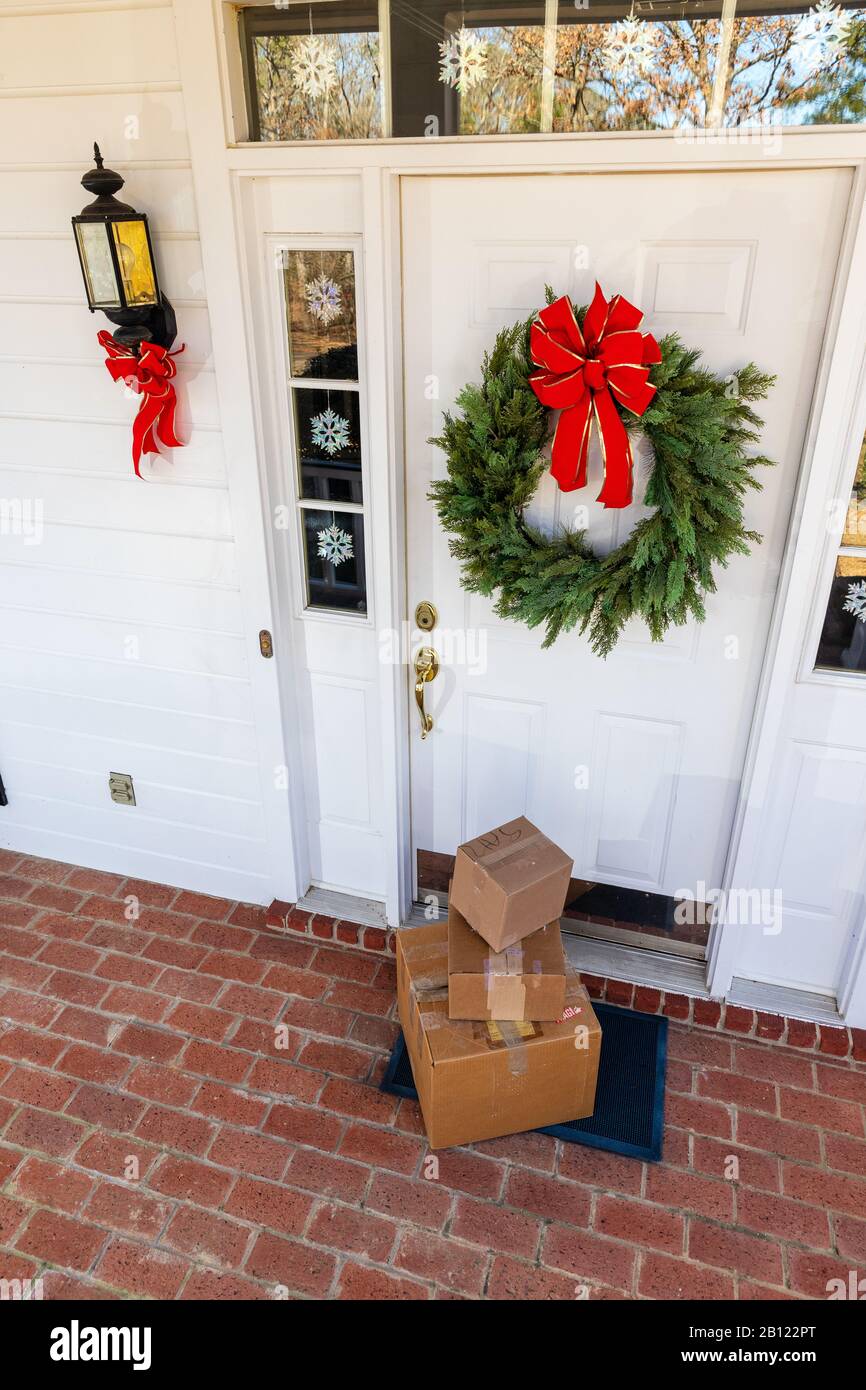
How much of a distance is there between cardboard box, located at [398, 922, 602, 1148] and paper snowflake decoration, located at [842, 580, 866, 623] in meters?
1.25

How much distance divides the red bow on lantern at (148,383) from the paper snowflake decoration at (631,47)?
4.40 feet

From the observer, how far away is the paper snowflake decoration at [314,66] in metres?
2.24

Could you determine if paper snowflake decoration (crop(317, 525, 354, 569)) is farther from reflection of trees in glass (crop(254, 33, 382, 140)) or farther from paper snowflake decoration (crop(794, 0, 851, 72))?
paper snowflake decoration (crop(794, 0, 851, 72))

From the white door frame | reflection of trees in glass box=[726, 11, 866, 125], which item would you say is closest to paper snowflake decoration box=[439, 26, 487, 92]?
the white door frame

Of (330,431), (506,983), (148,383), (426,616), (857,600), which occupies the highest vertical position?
(148,383)

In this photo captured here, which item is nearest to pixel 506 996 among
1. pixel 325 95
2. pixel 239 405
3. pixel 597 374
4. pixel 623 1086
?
pixel 623 1086

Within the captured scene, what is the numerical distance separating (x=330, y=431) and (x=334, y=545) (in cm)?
35

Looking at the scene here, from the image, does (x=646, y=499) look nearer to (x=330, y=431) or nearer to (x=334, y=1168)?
(x=330, y=431)

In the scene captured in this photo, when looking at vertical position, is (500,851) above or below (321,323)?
below

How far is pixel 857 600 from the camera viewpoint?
2.36 metres

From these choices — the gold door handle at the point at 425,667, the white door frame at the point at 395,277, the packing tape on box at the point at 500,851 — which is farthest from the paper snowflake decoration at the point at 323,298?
the packing tape on box at the point at 500,851

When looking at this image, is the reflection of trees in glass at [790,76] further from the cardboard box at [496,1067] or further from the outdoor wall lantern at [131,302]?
the cardboard box at [496,1067]

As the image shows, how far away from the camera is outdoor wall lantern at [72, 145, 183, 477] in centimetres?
231
